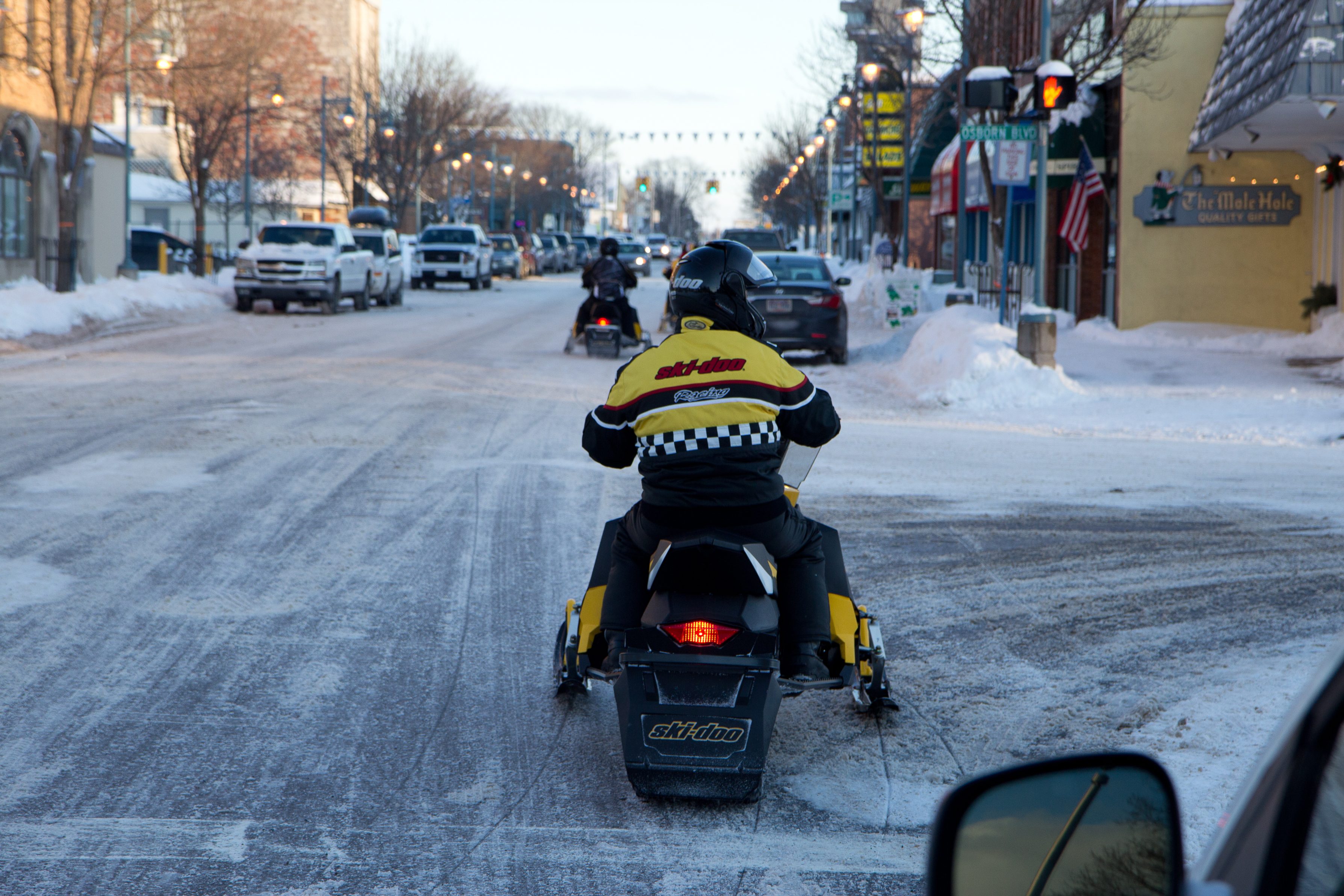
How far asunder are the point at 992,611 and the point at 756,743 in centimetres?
270

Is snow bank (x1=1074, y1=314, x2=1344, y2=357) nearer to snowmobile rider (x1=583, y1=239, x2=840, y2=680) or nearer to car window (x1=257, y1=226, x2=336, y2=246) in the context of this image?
car window (x1=257, y1=226, x2=336, y2=246)

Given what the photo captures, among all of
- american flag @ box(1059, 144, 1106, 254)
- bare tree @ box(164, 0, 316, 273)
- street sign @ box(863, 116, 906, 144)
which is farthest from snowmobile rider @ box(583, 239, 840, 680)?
street sign @ box(863, 116, 906, 144)

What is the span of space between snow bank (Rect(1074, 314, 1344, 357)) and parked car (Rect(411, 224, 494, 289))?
78.0 ft

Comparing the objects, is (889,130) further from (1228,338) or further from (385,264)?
(1228,338)

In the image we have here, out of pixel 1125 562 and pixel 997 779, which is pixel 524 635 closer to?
pixel 1125 562

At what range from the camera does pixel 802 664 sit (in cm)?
457

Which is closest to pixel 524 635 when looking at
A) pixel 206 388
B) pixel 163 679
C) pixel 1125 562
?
pixel 163 679

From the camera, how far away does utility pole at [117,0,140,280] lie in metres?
29.5

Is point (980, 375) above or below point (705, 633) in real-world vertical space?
above

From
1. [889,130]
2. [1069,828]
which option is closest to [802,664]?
[1069,828]

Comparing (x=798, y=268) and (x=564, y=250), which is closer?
(x=798, y=268)

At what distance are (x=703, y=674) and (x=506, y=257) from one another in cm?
5072

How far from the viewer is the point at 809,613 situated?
15.0 feet

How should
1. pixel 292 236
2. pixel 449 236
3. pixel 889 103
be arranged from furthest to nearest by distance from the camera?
pixel 889 103, pixel 449 236, pixel 292 236
